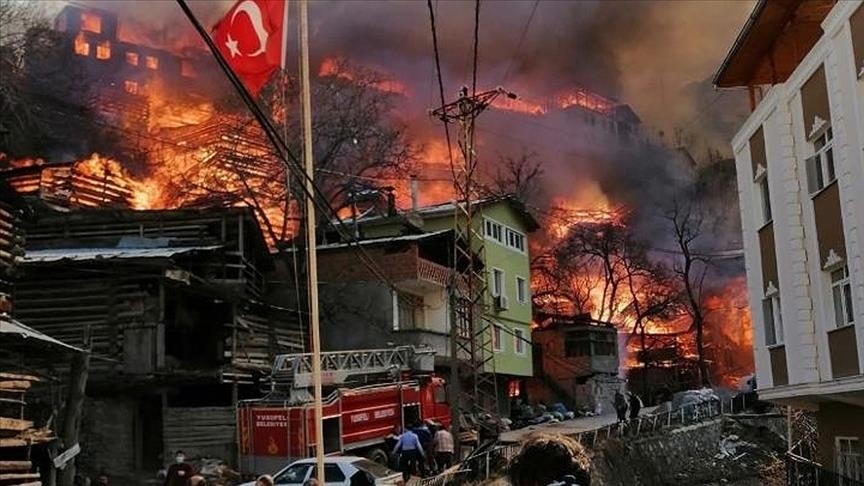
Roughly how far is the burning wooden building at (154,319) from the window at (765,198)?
15.4m

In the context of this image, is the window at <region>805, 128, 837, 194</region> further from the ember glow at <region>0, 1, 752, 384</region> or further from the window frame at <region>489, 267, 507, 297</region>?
the window frame at <region>489, 267, 507, 297</region>

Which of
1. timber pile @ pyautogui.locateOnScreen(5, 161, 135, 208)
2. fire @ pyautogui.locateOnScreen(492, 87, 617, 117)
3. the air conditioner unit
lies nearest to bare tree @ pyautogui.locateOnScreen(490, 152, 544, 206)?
fire @ pyautogui.locateOnScreen(492, 87, 617, 117)

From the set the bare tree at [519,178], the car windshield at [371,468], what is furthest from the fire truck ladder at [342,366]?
the bare tree at [519,178]

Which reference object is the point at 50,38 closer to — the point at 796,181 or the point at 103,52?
the point at 103,52

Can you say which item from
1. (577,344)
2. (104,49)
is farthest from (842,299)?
(104,49)

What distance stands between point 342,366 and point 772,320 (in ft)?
39.1

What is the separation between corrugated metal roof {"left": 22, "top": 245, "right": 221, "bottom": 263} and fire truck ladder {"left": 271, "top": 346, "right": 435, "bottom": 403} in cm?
486

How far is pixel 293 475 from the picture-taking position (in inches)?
654

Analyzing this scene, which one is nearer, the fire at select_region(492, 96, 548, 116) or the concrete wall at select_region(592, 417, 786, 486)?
the concrete wall at select_region(592, 417, 786, 486)

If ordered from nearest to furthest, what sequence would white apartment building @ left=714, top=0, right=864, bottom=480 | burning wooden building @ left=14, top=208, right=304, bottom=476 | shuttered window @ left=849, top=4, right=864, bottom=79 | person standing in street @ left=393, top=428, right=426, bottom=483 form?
shuttered window @ left=849, top=4, right=864, bottom=79
white apartment building @ left=714, top=0, right=864, bottom=480
person standing in street @ left=393, top=428, right=426, bottom=483
burning wooden building @ left=14, top=208, right=304, bottom=476

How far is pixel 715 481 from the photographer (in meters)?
27.9

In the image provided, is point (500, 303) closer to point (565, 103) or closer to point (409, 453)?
point (409, 453)

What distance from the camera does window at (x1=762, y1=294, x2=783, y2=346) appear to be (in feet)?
59.0

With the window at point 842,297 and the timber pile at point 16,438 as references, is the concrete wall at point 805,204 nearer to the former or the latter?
the window at point 842,297
